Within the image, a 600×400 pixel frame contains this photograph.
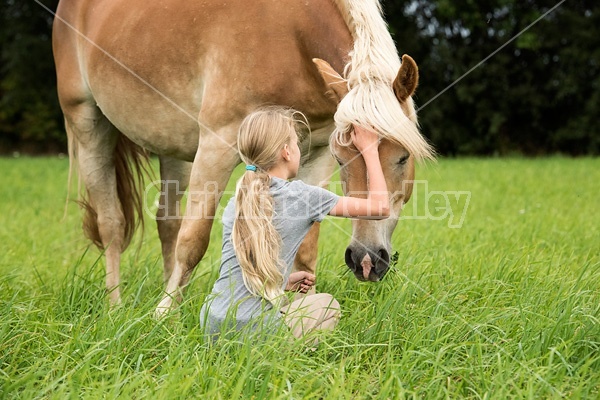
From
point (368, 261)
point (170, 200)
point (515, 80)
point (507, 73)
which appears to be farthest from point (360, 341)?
point (515, 80)

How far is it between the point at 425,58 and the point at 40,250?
17162 mm

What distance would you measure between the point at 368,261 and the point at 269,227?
508mm

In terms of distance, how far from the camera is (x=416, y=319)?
2602mm

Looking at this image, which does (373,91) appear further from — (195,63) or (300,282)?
(195,63)

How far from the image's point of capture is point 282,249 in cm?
250

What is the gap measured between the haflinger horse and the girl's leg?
246 mm

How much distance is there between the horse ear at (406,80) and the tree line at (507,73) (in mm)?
16231

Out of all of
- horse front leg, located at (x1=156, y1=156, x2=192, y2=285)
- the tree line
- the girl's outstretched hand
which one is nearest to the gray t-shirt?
the girl's outstretched hand

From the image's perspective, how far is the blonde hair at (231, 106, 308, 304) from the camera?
236 centimetres

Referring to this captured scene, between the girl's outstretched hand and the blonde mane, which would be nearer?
the blonde mane

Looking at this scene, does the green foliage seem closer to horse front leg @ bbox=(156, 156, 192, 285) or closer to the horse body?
horse front leg @ bbox=(156, 156, 192, 285)

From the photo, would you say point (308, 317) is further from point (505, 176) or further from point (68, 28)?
point (505, 176)

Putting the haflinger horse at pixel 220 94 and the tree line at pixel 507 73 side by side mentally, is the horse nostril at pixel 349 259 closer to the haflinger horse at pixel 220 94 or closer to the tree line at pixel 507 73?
the haflinger horse at pixel 220 94

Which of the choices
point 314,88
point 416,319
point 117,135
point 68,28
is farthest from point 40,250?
point 416,319
